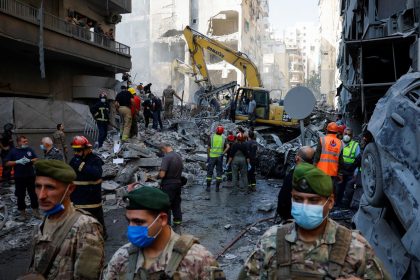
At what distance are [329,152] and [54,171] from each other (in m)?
5.43

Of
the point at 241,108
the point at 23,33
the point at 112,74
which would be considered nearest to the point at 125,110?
the point at 23,33

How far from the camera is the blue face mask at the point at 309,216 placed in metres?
2.11

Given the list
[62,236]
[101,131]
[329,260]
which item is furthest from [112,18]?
[329,260]

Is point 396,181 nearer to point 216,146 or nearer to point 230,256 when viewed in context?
point 230,256

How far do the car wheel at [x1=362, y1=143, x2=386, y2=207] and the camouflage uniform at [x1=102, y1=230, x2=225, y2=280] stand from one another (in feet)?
9.85

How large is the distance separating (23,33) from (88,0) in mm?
6661

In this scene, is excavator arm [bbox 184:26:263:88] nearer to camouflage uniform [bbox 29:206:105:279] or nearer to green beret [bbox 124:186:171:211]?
camouflage uniform [bbox 29:206:105:279]

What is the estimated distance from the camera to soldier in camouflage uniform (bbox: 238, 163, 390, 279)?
78.6 inches

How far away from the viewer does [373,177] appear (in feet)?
15.4

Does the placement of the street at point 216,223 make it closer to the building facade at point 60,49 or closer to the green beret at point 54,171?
the green beret at point 54,171

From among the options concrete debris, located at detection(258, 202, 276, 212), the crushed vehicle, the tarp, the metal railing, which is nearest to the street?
concrete debris, located at detection(258, 202, 276, 212)

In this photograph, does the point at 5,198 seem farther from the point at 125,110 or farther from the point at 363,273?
the point at 363,273

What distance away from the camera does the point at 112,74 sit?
2083 cm

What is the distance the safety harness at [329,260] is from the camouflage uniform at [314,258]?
0.04 ft
